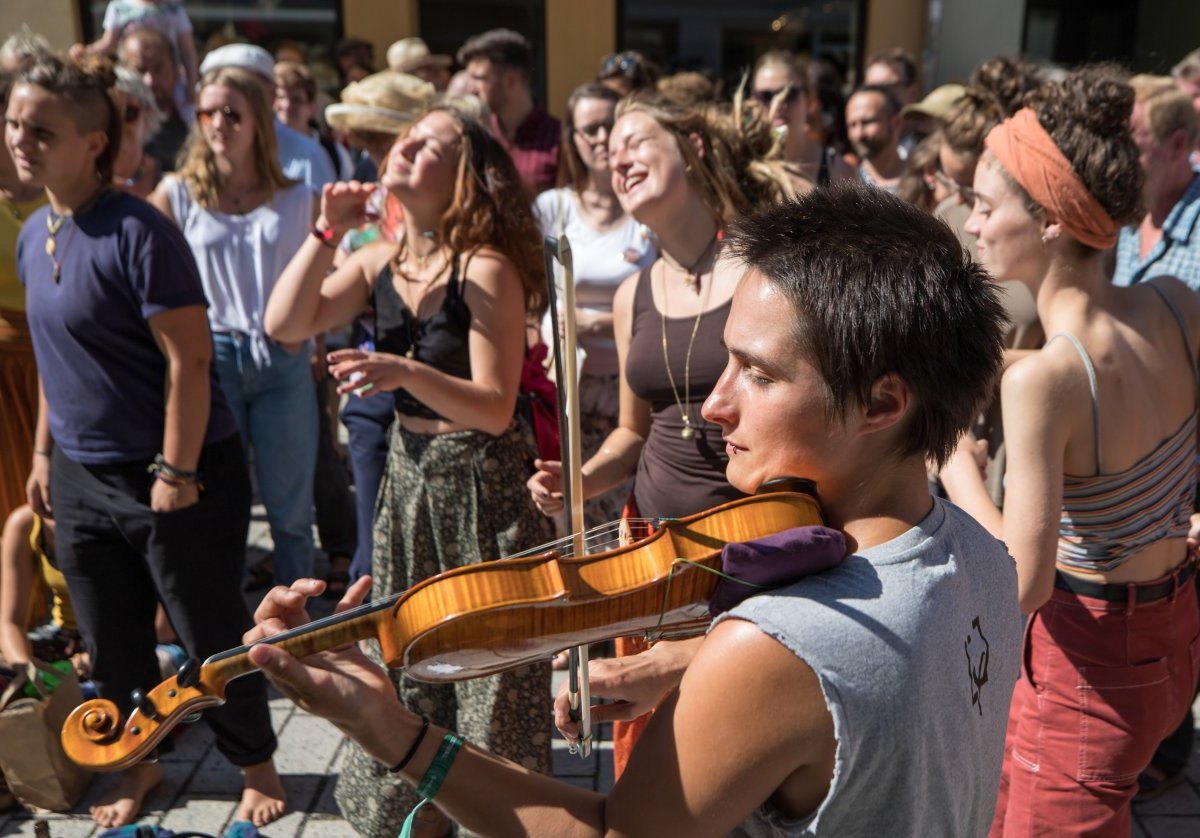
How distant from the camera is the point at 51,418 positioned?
119 inches

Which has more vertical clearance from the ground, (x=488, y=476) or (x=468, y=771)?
(x=468, y=771)

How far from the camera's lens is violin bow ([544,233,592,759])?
4.86ft

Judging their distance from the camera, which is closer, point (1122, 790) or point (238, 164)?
point (1122, 790)

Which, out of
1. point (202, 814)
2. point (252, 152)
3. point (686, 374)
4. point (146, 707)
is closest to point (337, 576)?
Answer: point (202, 814)

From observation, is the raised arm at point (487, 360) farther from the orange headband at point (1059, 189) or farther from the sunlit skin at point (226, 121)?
the sunlit skin at point (226, 121)

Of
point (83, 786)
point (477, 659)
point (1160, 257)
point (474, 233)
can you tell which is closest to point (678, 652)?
point (477, 659)

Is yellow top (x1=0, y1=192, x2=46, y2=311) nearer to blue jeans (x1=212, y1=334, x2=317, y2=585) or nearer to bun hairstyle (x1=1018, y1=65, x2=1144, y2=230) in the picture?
blue jeans (x1=212, y1=334, x2=317, y2=585)

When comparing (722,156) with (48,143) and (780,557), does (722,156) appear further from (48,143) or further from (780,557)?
(780,557)

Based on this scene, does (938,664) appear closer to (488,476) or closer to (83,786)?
(488,476)

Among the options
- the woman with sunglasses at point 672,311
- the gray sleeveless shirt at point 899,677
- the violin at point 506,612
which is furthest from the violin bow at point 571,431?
Answer: the woman with sunglasses at point 672,311

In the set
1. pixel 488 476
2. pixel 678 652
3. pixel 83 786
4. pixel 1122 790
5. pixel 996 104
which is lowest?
pixel 83 786

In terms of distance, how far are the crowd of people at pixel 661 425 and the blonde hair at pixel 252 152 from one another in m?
0.02

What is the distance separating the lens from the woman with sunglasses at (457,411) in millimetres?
2832

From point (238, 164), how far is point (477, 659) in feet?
11.3
